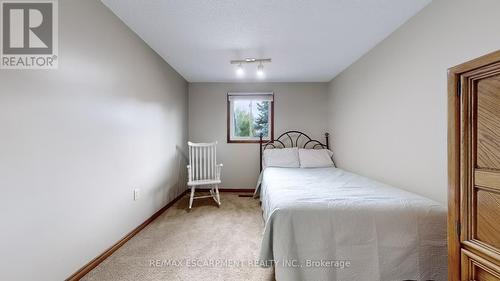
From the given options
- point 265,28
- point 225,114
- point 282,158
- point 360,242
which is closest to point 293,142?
point 282,158

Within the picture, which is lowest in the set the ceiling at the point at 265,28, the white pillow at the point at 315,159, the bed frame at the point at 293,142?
the white pillow at the point at 315,159

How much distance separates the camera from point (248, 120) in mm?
4285

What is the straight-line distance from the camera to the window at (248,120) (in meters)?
4.22

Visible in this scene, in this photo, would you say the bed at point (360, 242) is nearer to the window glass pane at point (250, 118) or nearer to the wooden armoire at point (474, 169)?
the wooden armoire at point (474, 169)

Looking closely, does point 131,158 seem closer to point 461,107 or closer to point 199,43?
point 199,43

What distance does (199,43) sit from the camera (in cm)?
252

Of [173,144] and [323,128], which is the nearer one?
[173,144]

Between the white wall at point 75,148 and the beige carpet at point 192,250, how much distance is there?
0.67ft

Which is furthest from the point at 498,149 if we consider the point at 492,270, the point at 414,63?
the point at 414,63

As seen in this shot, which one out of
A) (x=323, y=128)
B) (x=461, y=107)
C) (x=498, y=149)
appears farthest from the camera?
(x=323, y=128)

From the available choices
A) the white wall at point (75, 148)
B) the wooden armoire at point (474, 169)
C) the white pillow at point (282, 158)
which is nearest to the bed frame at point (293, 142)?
the white pillow at point (282, 158)

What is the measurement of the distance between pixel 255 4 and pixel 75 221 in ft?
7.01

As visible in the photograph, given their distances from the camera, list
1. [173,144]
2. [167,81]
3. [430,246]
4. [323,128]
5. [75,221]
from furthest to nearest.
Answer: [323,128], [173,144], [167,81], [75,221], [430,246]

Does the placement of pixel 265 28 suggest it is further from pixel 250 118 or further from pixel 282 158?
pixel 250 118
